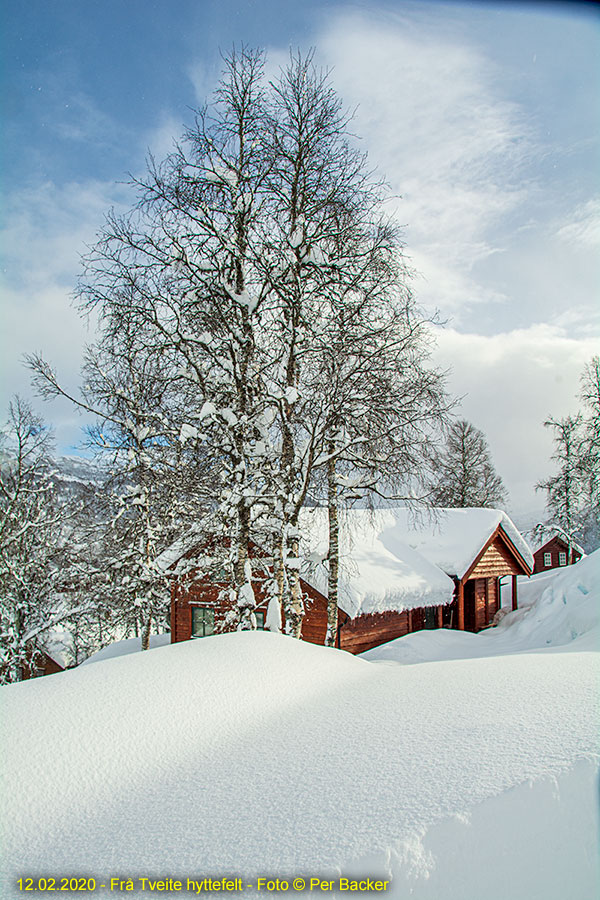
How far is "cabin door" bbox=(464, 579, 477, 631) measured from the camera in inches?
833

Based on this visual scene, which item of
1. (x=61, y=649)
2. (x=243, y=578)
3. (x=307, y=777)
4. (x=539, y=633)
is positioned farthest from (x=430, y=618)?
(x=61, y=649)

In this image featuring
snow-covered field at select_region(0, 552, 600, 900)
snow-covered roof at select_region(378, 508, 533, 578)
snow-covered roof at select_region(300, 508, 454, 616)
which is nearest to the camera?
snow-covered field at select_region(0, 552, 600, 900)

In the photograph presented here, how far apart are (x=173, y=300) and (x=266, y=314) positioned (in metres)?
1.63

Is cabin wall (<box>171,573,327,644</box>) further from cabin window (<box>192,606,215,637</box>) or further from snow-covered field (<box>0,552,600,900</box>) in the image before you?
snow-covered field (<box>0,552,600,900</box>)

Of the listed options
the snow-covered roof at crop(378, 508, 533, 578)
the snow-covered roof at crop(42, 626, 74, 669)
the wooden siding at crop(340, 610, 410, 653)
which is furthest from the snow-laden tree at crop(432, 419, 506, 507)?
the snow-covered roof at crop(42, 626, 74, 669)

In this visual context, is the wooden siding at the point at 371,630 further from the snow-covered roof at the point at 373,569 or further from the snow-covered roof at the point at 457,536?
the snow-covered roof at the point at 457,536

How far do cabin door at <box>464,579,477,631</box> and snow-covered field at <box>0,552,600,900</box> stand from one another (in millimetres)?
17802

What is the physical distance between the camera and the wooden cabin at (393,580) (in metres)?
13.4

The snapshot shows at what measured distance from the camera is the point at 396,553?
714 inches

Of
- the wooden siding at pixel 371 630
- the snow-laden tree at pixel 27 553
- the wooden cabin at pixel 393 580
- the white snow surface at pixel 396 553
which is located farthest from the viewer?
the snow-laden tree at pixel 27 553

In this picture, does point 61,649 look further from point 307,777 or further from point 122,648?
point 307,777

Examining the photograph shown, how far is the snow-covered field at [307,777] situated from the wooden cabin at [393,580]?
5117 millimetres

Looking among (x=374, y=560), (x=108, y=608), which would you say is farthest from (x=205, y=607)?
(x=374, y=560)

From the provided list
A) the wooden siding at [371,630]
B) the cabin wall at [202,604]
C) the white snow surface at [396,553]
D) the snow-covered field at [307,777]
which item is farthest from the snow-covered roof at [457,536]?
the snow-covered field at [307,777]
